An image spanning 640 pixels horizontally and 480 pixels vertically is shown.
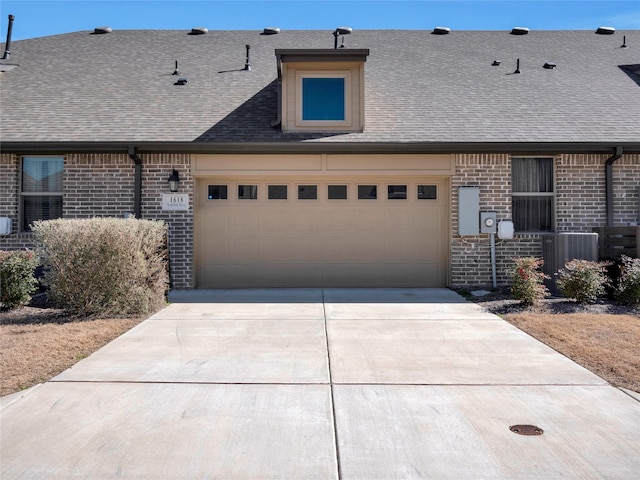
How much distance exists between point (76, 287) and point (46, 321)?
0.58 m

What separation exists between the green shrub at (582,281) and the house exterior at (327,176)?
190 cm

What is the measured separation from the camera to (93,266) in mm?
7430

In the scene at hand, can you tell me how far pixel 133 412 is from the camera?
13.3 feet

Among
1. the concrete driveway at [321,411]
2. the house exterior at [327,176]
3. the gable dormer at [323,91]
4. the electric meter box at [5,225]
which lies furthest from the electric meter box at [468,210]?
the electric meter box at [5,225]

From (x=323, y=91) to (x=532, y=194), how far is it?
15.3 ft

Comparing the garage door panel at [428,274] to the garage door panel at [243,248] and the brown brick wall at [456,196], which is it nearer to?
the brown brick wall at [456,196]

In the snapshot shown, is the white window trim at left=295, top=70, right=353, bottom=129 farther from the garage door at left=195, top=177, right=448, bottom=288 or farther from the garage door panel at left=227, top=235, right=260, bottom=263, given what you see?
the garage door panel at left=227, top=235, right=260, bottom=263

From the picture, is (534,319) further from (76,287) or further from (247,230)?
(76,287)

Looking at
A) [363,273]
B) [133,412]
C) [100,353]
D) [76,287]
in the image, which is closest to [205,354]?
[100,353]

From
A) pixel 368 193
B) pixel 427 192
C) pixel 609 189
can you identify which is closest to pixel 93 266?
pixel 368 193

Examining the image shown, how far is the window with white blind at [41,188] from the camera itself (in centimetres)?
1048

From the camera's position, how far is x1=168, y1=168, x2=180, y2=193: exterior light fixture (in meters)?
10.2

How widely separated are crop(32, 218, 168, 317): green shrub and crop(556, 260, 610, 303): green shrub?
21.4ft

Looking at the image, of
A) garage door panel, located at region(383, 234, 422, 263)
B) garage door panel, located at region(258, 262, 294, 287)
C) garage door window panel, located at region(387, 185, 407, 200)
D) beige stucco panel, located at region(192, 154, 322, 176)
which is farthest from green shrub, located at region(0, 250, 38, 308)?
garage door window panel, located at region(387, 185, 407, 200)
